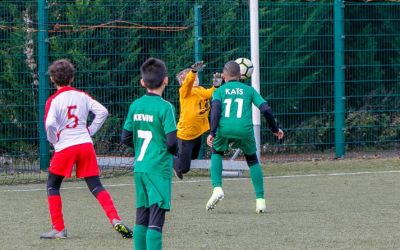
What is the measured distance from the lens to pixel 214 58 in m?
16.2

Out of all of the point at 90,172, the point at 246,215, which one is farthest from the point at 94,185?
the point at 246,215

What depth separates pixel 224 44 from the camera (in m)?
16.3

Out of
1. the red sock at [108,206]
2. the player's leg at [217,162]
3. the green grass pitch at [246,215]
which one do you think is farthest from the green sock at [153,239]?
the player's leg at [217,162]

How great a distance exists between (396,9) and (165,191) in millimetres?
11390

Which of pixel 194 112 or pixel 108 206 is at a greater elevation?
pixel 194 112

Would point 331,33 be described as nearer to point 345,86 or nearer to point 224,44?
point 345,86

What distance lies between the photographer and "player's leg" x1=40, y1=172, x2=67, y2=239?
8.68 meters

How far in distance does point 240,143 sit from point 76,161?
7.45 ft

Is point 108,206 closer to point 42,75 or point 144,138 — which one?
point 144,138

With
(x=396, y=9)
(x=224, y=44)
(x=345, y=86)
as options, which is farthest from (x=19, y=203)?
(x=396, y=9)

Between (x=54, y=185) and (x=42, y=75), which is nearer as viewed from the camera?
(x=54, y=185)

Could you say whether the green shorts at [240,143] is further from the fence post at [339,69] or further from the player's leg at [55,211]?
the fence post at [339,69]

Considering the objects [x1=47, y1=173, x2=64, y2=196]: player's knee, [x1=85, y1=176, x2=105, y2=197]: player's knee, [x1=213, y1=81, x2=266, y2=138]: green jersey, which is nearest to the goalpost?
[x1=213, y1=81, x2=266, y2=138]: green jersey

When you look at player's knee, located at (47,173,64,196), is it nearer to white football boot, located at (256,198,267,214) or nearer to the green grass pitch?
the green grass pitch
